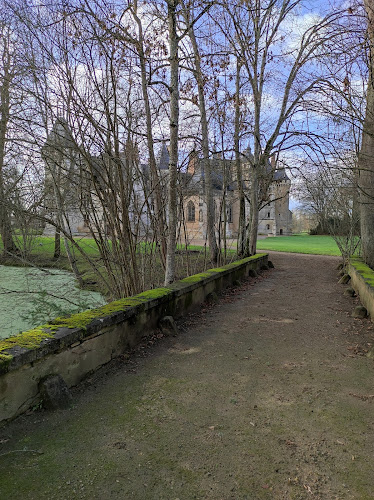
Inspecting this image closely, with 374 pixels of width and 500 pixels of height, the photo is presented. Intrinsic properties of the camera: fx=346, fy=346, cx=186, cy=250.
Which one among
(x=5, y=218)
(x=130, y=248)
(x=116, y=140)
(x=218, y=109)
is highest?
(x=218, y=109)

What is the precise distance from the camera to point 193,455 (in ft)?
7.10

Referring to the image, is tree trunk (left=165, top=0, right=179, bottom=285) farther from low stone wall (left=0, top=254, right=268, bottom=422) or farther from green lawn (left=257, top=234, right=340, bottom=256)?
green lawn (left=257, top=234, right=340, bottom=256)

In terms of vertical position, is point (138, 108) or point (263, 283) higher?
point (138, 108)

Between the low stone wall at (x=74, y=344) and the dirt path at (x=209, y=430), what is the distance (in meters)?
0.17

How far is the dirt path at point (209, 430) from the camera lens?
190 cm

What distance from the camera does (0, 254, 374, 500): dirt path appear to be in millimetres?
1900

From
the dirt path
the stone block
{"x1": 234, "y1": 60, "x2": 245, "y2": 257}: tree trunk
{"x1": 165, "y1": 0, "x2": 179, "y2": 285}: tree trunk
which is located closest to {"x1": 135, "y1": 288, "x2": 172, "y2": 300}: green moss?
the dirt path

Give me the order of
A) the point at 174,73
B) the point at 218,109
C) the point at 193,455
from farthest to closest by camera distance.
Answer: the point at 218,109 < the point at 174,73 < the point at 193,455

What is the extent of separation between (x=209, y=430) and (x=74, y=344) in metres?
1.37

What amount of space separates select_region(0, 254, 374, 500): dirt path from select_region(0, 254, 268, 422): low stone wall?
0.55 ft

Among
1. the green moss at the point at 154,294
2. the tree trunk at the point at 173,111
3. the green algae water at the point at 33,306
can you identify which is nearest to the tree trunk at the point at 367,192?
the tree trunk at the point at 173,111

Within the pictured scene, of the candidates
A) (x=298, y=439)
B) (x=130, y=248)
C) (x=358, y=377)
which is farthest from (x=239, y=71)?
(x=298, y=439)

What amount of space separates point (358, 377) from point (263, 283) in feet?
20.5

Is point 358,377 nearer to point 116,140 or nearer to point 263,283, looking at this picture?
point 116,140
